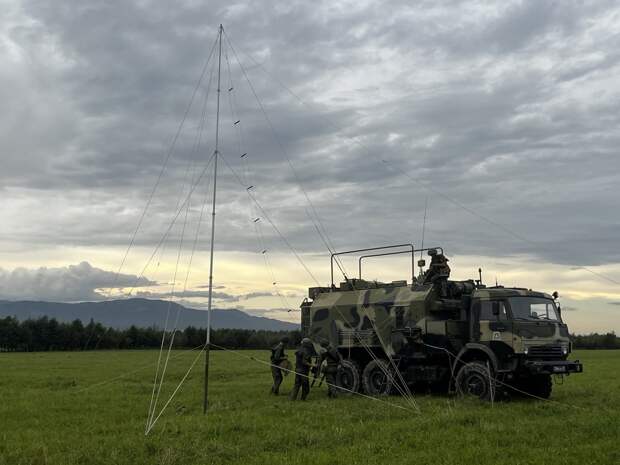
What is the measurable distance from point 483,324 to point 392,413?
4.80 metres

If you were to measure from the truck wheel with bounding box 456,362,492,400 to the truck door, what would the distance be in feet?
2.57

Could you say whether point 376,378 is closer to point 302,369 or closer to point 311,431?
point 302,369

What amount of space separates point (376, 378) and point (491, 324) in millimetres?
4365

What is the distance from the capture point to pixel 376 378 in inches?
854

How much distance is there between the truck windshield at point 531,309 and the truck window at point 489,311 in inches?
9.4

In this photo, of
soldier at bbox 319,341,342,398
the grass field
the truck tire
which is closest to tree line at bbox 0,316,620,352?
soldier at bbox 319,341,342,398

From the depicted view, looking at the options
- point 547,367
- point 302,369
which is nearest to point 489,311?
point 547,367

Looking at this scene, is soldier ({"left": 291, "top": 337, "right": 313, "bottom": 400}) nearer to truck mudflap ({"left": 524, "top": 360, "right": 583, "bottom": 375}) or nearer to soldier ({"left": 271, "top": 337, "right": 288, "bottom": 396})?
soldier ({"left": 271, "top": 337, "right": 288, "bottom": 396})

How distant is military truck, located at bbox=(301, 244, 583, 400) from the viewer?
18.7m

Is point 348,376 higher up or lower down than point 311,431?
higher up

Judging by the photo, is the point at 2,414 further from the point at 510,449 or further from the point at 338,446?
the point at 510,449

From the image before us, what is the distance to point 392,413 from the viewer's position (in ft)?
52.7

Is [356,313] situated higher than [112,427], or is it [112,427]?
[356,313]

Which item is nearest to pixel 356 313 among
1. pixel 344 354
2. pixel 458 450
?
pixel 344 354
